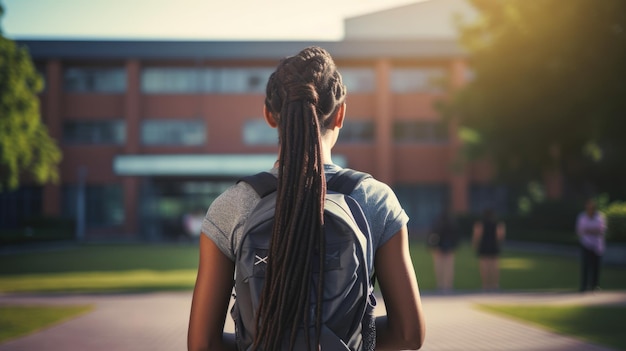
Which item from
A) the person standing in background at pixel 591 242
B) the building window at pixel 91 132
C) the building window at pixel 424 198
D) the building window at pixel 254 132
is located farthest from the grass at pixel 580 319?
the building window at pixel 91 132

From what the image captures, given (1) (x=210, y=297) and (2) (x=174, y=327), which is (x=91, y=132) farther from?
(1) (x=210, y=297)

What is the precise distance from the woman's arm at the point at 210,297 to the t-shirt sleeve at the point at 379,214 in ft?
1.34

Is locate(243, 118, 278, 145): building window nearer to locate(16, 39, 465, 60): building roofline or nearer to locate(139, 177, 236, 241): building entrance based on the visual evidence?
locate(139, 177, 236, 241): building entrance

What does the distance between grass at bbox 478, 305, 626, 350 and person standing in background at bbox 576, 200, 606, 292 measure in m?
2.65

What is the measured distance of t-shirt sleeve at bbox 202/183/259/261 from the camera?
6.95 ft

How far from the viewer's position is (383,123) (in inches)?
1842

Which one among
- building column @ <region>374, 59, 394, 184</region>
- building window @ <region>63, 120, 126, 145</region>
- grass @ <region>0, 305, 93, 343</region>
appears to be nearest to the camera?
grass @ <region>0, 305, 93, 343</region>

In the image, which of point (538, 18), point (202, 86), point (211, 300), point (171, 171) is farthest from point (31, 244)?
point (211, 300)

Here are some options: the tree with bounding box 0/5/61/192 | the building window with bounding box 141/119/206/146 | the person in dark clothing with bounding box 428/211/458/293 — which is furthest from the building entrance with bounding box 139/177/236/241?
the person in dark clothing with bounding box 428/211/458/293

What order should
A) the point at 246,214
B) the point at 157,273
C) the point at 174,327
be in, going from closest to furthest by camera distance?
the point at 246,214
the point at 174,327
the point at 157,273

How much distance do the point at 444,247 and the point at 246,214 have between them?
42.7ft

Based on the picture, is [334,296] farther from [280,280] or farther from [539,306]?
[539,306]

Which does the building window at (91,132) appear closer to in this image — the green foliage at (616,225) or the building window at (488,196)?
the building window at (488,196)

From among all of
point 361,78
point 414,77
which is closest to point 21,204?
point 361,78
